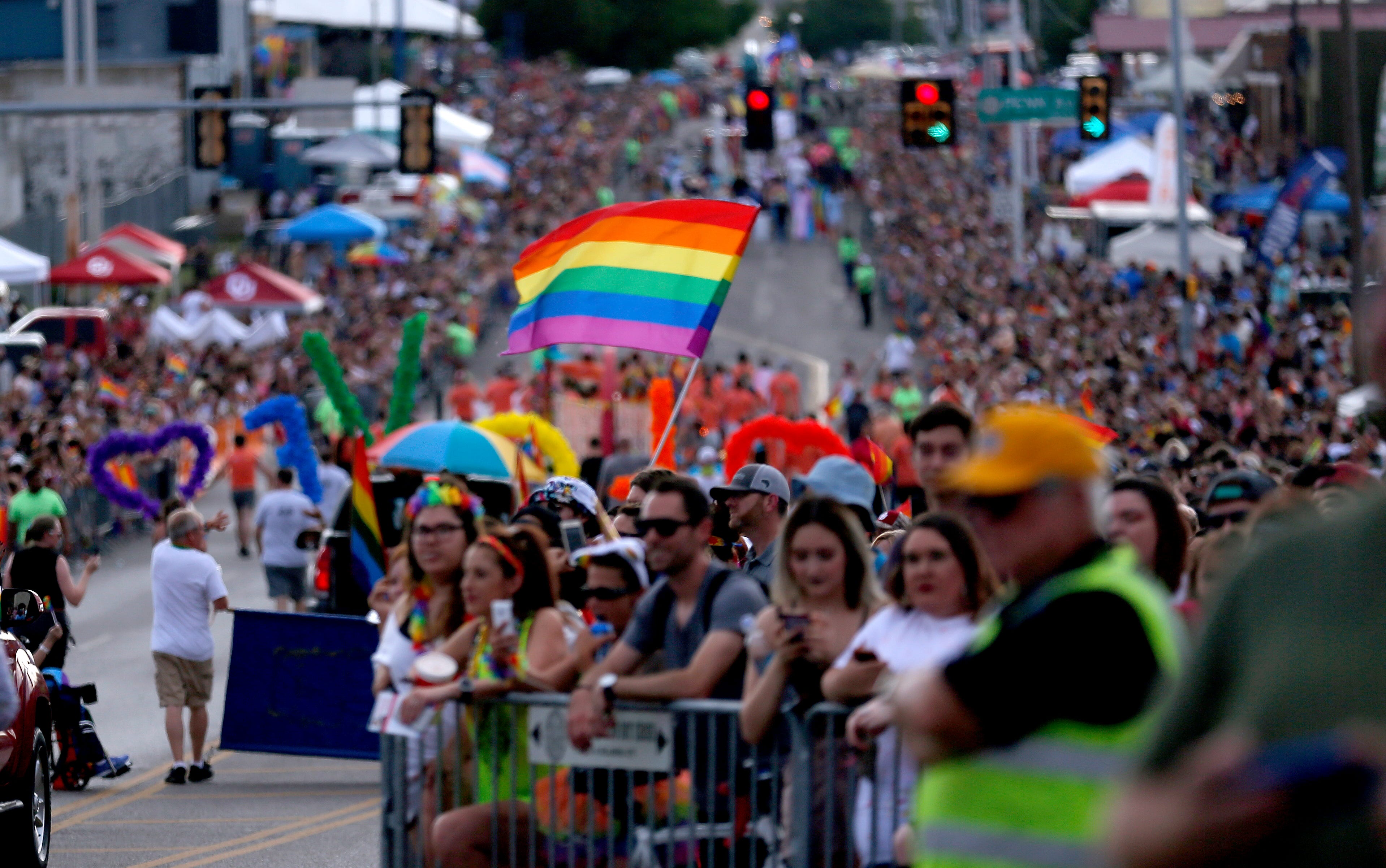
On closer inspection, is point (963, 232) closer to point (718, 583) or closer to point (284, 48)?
point (718, 583)

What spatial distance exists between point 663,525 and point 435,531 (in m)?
1.08

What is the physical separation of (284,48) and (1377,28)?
149ft

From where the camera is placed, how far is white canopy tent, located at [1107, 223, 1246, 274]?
33.1 metres

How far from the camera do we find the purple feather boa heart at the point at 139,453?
20578 mm

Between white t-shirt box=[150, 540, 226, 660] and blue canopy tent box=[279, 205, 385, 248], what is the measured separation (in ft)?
93.3

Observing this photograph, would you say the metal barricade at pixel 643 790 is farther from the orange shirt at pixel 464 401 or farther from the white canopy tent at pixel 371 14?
the white canopy tent at pixel 371 14

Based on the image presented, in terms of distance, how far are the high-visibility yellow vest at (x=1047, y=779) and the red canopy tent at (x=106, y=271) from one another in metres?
32.0

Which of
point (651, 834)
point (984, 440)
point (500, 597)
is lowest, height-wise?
point (651, 834)

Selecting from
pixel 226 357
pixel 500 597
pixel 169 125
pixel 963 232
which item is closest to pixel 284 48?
pixel 169 125

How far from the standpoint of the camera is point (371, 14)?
216ft

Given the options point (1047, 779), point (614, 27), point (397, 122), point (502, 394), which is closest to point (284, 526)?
point (502, 394)

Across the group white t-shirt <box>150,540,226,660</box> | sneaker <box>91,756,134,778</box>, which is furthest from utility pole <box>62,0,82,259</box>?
white t-shirt <box>150,540,226,660</box>

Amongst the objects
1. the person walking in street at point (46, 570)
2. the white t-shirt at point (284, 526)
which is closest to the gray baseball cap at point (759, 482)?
the person walking in street at point (46, 570)

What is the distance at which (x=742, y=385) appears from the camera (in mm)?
26953
